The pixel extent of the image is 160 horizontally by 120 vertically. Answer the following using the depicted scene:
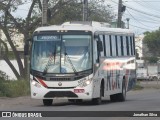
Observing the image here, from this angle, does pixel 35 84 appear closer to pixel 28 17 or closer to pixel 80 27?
pixel 80 27

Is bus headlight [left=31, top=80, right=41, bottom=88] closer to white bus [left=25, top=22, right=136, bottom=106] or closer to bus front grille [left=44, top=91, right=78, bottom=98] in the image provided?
white bus [left=25, top=22, right=136, bottom=106]

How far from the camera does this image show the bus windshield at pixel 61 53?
86.3 ft

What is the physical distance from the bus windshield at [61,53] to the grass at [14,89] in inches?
342

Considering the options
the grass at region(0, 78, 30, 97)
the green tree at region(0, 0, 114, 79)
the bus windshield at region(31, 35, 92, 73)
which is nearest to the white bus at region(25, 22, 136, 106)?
the bus windshield at region(31, 35, 92, 73)

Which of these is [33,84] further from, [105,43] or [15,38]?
[15,38]

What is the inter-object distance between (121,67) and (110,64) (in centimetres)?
186

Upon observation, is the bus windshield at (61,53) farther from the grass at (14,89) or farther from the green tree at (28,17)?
the green tree at (28,17)

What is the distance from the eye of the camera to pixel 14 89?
122ft

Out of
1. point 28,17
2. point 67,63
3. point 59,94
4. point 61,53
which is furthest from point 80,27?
point 28,17

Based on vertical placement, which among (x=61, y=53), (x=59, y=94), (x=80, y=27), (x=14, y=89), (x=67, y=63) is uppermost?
(x=80, y=27)

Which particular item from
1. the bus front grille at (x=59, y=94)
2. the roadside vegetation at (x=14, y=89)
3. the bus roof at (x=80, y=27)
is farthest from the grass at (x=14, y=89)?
the bus front grille at (x=59, y=94)

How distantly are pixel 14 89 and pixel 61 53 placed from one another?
1139 centimetres

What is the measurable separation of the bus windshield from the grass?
8.69 meters

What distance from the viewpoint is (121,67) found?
30.9 m
